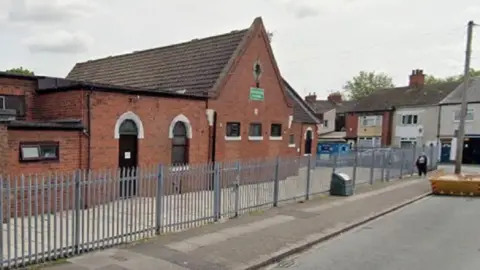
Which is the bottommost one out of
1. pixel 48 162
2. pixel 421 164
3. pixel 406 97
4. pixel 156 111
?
pixel 421 164

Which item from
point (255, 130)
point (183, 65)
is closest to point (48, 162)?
point (183, 65)

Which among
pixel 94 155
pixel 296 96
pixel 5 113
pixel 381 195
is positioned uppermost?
pixel 296 96

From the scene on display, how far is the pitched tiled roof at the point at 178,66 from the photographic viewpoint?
700 inches

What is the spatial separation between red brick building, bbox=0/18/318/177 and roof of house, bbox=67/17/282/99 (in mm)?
69

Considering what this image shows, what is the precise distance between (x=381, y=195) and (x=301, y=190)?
4112mm

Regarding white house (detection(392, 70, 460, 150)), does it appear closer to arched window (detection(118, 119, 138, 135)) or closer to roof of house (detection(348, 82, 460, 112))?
roof of house (detection(348, 82, 460, 112))

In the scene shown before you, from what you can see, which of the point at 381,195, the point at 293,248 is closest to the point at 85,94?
the point at 293,248

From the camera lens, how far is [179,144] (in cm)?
1534

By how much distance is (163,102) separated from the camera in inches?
561

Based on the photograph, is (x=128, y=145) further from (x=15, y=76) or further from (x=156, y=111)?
(x=15, y=76)

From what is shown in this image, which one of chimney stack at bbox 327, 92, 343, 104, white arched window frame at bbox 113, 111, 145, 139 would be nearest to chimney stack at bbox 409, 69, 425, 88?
chimney stack at bbox 327, 92, 343, 104

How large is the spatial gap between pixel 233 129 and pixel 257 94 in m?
2.51

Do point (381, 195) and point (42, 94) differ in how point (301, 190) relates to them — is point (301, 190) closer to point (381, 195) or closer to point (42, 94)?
point (381, 195)

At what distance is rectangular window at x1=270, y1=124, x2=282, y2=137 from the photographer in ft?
67.5
